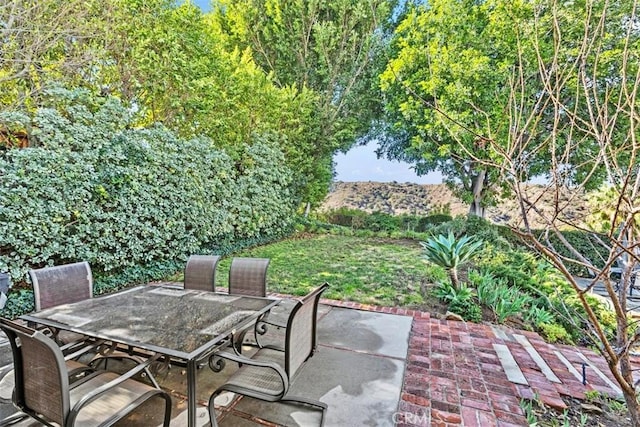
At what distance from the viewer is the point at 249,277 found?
11.7 feet

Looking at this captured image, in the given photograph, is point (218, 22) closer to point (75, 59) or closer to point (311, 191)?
point (311, 191)

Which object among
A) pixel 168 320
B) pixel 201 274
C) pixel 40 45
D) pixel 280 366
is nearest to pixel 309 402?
pixel 280 366

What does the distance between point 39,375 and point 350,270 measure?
5.93 meters

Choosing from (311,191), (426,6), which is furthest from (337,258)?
(426,6)

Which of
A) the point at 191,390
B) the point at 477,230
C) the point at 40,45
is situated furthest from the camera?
the point at 477,230

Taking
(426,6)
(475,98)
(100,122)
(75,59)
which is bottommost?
(100,122)

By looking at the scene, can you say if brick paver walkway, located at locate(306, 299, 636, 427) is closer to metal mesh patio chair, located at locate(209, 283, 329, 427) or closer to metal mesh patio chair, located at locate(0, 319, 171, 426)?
metal mesh patio chair, located at locate(209, 283, 329, 427)

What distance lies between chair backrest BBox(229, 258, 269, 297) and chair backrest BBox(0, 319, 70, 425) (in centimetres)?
198

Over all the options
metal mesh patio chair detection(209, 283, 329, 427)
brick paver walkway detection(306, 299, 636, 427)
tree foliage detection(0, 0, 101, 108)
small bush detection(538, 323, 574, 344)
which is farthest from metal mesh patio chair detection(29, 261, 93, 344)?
small bush detection(538, 323, 574, 344)

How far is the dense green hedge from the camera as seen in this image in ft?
13.3

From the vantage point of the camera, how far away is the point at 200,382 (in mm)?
2660

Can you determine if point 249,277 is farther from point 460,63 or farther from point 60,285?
point 460,63

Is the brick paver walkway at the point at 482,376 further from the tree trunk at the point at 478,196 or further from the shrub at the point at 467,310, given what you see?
the tree trunk at the point at 478,196

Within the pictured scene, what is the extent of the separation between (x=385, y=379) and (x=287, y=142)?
9.33 meters
